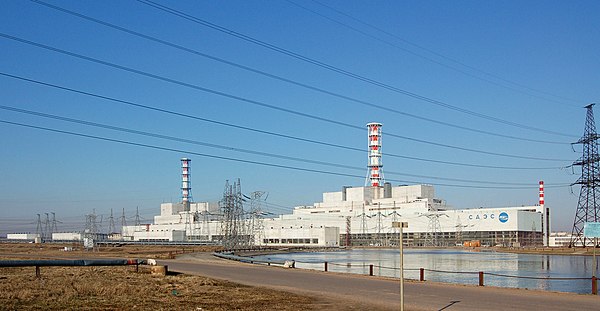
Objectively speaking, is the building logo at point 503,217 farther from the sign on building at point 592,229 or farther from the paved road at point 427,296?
the sign on building at point 592,229

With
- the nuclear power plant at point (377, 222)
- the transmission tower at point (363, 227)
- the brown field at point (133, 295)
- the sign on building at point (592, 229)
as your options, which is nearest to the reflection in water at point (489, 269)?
the sign on building at point (592, 229)

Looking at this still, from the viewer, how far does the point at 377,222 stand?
524ft

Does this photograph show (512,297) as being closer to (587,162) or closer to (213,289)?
(213,289)

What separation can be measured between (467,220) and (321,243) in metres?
38.6

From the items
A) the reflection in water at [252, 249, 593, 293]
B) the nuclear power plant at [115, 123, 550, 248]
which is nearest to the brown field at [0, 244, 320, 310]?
the reflection in water at [252, 249, 593, 293]

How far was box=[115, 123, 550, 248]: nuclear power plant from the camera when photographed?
140m

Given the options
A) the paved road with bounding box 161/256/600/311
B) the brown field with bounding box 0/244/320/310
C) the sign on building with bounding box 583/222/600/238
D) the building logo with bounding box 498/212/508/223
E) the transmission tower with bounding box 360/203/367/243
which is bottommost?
the transmission tower with bounding box 360/203/367/243

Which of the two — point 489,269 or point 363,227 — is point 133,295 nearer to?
point 489,269

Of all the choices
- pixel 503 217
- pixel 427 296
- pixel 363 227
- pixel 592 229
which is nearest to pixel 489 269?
pixel 592 229

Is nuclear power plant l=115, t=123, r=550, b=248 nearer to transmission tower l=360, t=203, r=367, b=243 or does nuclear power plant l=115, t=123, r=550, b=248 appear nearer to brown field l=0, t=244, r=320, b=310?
transmission tower l=360, t=203, r=367, b=243

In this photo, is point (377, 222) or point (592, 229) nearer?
point (592, 229)

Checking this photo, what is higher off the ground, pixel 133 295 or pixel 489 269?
pixel 133 295

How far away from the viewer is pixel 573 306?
66.7ft

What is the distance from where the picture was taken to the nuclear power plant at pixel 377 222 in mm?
139750
